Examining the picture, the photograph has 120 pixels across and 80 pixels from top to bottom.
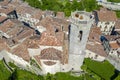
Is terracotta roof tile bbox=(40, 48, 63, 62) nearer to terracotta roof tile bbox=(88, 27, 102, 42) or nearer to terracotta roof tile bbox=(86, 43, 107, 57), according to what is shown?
terracotta roof tile bbox=(86, 43, 107, 57)

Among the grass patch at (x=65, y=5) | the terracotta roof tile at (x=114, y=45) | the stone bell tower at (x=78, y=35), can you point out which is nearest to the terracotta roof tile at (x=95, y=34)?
the terracotta roof tile at (x=114, y=45)

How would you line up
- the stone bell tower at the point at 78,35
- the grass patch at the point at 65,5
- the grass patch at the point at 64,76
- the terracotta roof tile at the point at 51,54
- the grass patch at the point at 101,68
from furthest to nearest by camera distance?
the grass patch at the point at 65,5 → the grass patch at the point at 101,68 → the grass patch at the point at 64,76 → the terracotta roof tile at the point at 51,54 → the stone bell tower at the point at 78,35

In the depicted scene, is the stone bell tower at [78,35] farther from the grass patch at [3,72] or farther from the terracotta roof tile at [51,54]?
the grass patch at [3,72]

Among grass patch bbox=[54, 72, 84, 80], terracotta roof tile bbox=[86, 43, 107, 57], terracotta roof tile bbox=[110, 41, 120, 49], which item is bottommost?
grass patch bbox=[54, 72, 84, 80]

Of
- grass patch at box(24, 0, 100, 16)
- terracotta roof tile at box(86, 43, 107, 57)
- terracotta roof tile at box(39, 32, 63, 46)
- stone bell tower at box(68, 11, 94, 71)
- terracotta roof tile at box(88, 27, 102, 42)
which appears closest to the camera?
stone bell tower at box(68, 11, 94, 71)

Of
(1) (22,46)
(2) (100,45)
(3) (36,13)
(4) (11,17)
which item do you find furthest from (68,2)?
(1) (22,46)

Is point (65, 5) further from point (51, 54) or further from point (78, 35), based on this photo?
point (78, 35)

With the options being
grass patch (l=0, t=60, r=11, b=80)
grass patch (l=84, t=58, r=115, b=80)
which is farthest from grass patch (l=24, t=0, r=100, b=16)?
grass patch (l=0, t=60, r=11, b=80)

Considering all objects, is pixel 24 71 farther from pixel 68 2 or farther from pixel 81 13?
pixel 68 2

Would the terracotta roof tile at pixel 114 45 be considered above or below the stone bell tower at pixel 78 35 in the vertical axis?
below
